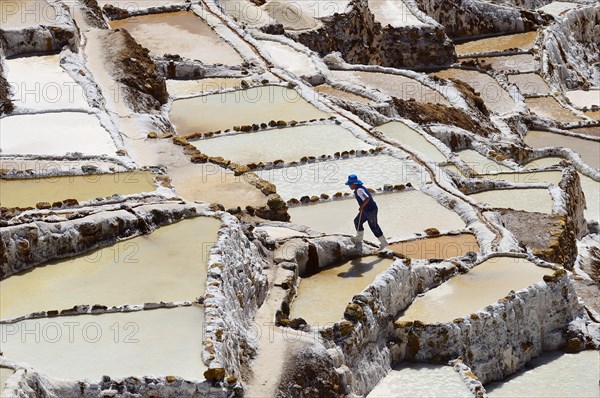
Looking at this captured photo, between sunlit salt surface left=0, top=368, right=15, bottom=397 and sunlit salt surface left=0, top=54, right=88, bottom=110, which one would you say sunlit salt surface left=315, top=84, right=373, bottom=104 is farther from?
sunlit salt surface left=0, top=368, right=15, bottom=397

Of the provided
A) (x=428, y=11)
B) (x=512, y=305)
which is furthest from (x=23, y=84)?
(x=428, y=11)

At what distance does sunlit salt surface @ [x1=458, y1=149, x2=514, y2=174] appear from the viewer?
127 ft

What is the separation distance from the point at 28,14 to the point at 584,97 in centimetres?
2478

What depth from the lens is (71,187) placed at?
28312 millimetres

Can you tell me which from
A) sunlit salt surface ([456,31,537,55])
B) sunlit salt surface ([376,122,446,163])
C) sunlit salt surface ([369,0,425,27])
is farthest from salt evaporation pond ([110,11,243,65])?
sunlit salt surface ([456,31,537,55])

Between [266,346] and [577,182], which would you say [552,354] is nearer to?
[266,346]

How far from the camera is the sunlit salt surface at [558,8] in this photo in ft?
210

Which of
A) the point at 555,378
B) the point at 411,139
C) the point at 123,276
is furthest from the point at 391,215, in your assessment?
the point at 123,276

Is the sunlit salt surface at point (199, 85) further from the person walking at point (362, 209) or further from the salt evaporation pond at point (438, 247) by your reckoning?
the person walking at point (362, 209)

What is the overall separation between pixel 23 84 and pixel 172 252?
45.1ft

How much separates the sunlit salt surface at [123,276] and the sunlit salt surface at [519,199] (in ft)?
38.3

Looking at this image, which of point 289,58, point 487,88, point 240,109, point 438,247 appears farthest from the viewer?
point 487,88

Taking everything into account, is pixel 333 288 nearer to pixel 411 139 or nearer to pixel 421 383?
pixel 421 383

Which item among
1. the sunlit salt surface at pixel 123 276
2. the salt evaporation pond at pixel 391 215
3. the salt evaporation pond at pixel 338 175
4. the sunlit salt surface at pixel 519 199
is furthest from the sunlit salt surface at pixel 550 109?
the sunlit salt surface at pixel 123 276
